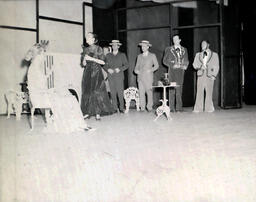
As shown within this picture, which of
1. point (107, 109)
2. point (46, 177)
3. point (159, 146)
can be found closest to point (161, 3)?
point (107, 109)

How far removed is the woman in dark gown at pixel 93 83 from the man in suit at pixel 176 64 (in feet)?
7.00

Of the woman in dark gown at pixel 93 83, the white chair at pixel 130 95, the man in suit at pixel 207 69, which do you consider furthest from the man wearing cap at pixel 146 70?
the woman in dark gown at pixel 93 83

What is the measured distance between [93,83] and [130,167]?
124 inches

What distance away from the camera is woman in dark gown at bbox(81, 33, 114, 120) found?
5.50 metres

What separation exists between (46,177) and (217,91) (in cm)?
704

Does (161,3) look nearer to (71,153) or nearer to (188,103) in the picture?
(188,103)

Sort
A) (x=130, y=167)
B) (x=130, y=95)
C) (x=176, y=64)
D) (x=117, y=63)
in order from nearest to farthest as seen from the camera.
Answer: (x=130, y=167) < (x=176, y=64) < (x=117, y=63) < (x=130, y=95)

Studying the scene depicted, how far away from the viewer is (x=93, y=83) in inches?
219

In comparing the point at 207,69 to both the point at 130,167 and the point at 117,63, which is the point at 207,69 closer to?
the point at 117,63

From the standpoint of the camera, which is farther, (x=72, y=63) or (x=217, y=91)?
(x=217, y=91)

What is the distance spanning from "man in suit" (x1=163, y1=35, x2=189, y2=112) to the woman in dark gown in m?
2.13

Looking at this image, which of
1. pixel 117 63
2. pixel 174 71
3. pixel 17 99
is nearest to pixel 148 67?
pixel 174 71

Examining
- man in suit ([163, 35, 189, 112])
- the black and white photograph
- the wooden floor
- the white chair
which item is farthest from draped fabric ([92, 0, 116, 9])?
the wooden floor

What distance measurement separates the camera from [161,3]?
772 cm
